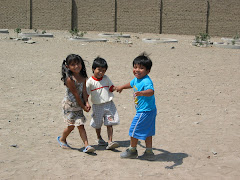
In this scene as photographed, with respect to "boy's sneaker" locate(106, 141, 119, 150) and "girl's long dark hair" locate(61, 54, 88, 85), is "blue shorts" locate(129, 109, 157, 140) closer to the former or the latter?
"boy's sneaker" locate(106, 141, 119, 150)

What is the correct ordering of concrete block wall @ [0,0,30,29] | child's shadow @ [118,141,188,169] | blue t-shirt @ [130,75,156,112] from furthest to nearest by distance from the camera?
concrete block wall @ [0,0,30,29], child's shadow @ [118,141,188,169], blue t-shirt @ [130,75,156,112]

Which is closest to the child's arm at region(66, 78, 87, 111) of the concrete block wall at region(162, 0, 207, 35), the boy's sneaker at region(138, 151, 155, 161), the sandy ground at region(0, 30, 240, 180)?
the sandy ground at region(0, 30, 240, 180)

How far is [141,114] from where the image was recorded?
415 cm

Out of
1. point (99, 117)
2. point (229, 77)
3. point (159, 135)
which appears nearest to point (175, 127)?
point (159, 135)

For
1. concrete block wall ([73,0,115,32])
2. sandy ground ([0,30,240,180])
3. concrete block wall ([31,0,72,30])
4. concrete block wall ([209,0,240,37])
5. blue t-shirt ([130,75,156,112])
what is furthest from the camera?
concrete block wall ([73,0,115,32])

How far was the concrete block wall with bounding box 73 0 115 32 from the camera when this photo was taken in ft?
89.4

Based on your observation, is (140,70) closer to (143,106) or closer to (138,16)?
(143,106)

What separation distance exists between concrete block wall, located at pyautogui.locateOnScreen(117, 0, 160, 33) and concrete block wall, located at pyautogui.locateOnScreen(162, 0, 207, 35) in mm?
657

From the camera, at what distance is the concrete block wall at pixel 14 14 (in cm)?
2669

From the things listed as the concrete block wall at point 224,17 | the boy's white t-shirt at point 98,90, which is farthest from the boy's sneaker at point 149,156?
the concrete block wall at point 224,17

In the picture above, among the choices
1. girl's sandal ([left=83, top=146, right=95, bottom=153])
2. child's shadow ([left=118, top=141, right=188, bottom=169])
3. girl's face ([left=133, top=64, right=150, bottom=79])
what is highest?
girl's face ([left=133, top=64, right=150, bottom=79])

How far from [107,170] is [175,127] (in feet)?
6.40

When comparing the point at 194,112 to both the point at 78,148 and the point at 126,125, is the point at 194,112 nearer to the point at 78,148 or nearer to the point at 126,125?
the point at 126,125

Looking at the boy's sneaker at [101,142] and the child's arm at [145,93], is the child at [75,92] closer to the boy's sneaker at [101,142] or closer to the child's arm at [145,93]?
the boy's sneaker at [101,142]
